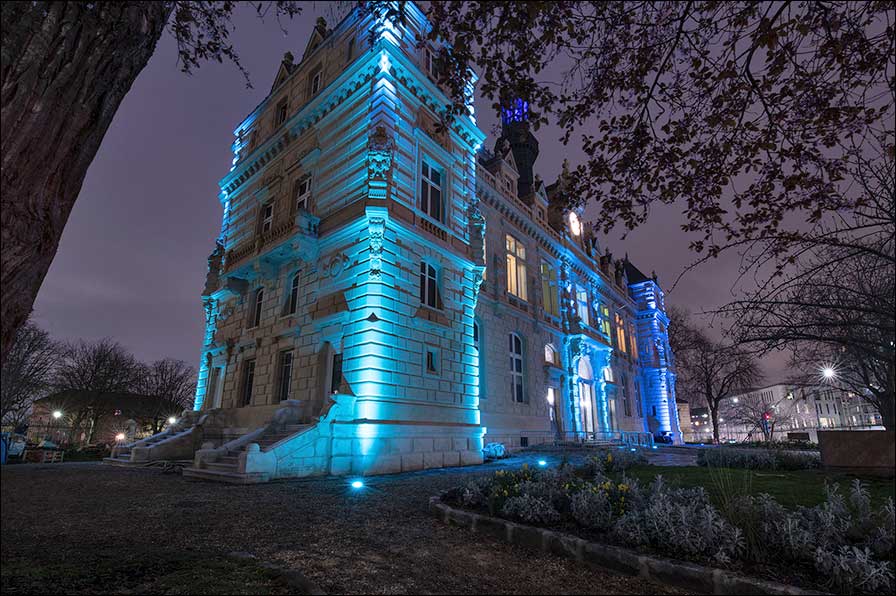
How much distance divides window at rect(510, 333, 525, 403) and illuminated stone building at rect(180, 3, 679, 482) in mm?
161

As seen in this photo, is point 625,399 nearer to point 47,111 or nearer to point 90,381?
point 47,111

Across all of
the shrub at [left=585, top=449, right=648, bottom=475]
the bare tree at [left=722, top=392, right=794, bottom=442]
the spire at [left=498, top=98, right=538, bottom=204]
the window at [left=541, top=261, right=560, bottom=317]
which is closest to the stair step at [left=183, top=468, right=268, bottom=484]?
the shrub at [left=585, top=449, right=648, bottom=475]

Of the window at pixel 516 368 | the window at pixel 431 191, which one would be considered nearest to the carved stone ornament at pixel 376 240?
the window at pixel 431 191

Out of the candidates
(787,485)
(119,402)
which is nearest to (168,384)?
(119,402)

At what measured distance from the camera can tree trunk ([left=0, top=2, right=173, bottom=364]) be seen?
3.00 metres

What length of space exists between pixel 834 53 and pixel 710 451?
14310 millimetres

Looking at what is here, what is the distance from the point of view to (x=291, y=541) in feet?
18.6

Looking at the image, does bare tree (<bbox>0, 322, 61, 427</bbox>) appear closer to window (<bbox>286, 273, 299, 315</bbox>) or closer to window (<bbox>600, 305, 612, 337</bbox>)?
window (<bbox>286, 273, 299, 315</bbox>)

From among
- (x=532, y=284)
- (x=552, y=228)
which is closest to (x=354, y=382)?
(x=532, y=284)

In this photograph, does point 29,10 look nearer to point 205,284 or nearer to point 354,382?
point 354,382

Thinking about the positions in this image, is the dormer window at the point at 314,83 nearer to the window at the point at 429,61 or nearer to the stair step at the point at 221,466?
the window at the point at 429,61

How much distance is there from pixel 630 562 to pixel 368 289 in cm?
1243

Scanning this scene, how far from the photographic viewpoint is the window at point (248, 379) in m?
20.1

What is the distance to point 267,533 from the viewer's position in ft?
20.0
